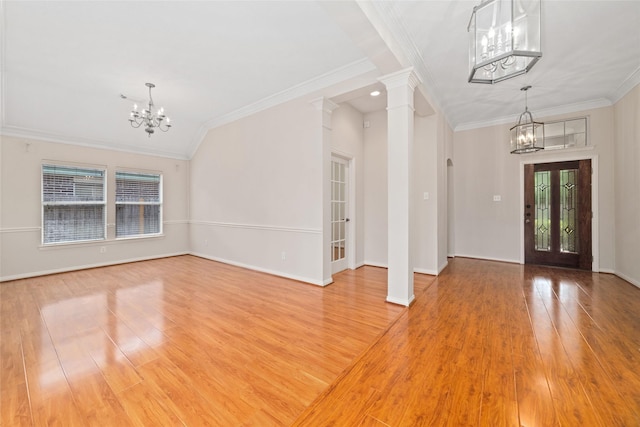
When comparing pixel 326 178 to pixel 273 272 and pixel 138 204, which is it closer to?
pixel 273 272

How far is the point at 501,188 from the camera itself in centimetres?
535

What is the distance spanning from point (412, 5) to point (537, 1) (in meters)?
1.01

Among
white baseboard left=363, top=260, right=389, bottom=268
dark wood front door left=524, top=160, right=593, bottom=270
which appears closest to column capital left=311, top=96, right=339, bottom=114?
white baseboard left=363, top=260, right=389, bottom=268

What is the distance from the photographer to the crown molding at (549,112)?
4.41 metres

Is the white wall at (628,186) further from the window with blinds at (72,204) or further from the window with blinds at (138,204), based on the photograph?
the window with blinds at (72,204)

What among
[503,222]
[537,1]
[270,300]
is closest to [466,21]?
[537,1]

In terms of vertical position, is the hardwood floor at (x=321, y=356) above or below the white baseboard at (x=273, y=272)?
below

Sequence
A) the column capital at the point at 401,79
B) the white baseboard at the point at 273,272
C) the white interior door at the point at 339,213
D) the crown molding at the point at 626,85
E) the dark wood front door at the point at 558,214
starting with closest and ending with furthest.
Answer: the column capital at the point at 401,79 < the crown molding at the point at 626,85 < the white baseboard at the point at 273,272 < the white interior door at the point at 339,213 < the dark wood front door at the point at 558,214

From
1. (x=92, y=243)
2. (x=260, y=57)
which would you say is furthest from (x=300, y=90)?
(x=92, y=243)

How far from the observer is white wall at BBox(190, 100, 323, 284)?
393 centimetres

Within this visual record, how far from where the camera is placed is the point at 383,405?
1.55m

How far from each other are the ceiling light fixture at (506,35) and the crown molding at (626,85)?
11.0 feet

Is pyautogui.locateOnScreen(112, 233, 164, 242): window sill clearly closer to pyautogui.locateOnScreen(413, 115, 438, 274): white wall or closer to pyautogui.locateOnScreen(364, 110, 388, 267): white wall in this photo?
pyautogui.locateOnScreen(364, 110, 388, 267): white wall

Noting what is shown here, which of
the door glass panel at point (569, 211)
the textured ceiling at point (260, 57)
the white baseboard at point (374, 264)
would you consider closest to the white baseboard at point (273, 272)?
the white baseboard at point (374, 264)
